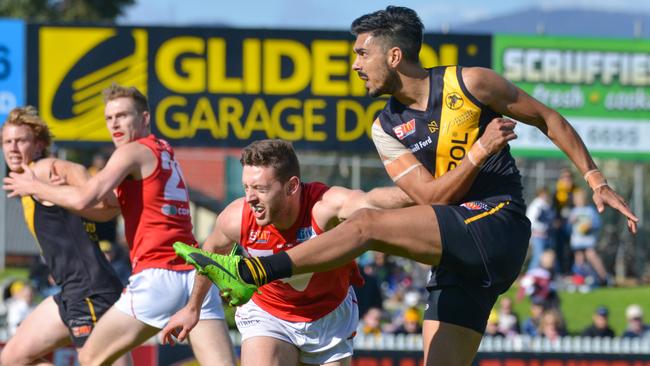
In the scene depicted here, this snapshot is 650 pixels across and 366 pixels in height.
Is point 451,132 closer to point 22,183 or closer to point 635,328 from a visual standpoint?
point 22,183

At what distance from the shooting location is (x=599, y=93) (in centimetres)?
1662

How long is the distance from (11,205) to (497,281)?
21459 mm

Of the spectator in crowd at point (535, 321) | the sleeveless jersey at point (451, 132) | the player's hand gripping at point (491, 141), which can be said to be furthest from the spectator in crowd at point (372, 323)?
the player's hand gripping at point (491, 141)

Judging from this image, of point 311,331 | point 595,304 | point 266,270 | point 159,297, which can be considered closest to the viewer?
point 266,270

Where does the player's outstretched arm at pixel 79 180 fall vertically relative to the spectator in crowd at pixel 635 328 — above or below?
above

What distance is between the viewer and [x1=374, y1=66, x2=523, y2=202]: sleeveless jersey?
18.9 feet

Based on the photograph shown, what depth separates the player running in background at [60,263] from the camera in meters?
7.16

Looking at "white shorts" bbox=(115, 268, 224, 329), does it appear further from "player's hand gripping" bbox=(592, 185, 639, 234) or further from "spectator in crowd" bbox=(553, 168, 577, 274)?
"spectator in crowd" bbox=(553, 168, 577, 274)

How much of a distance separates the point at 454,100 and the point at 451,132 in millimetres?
165

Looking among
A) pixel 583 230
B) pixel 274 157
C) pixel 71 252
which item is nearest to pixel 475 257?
A: pixel 274 157

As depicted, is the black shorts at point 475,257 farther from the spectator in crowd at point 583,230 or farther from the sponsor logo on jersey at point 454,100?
the spectator in crowd at point 583,230

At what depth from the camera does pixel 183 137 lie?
49.5 ft

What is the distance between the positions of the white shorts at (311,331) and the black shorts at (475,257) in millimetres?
515

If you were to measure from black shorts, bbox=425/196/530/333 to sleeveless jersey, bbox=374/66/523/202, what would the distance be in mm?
116
